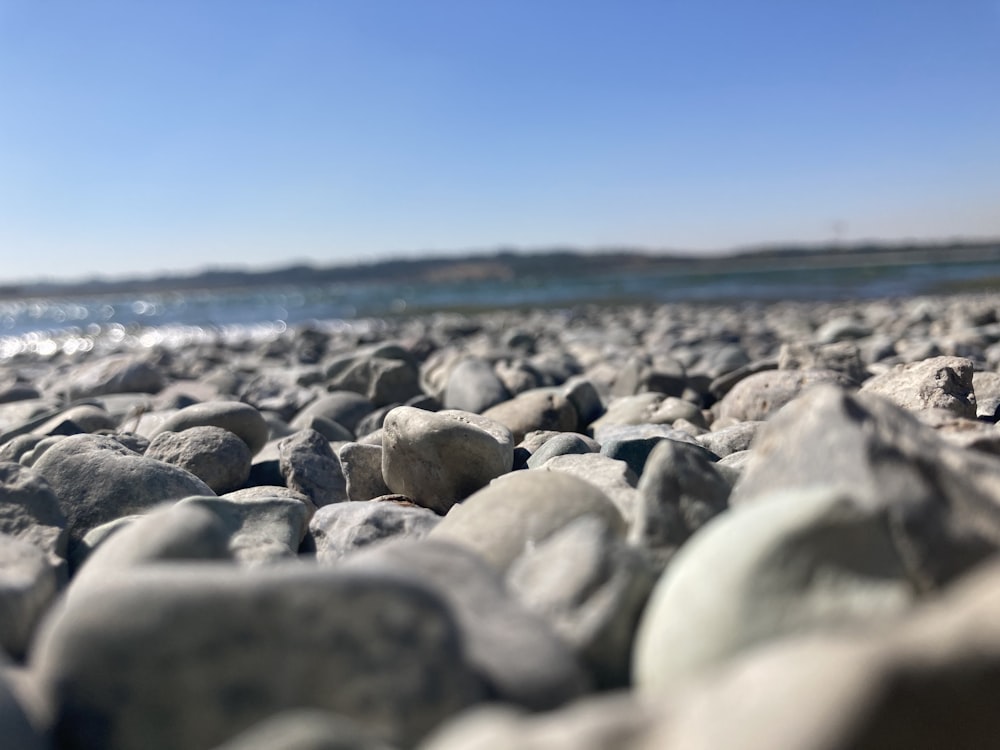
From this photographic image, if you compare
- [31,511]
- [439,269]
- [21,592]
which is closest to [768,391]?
[31,511]

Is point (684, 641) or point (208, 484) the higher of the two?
point (684, 641)

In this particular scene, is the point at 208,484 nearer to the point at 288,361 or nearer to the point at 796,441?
the point at 796,441

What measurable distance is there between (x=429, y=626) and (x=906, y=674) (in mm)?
619

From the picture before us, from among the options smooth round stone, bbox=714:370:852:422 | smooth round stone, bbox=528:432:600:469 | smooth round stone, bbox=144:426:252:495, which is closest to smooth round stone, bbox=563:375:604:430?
smooth round stone, bbox=714:370:852:422

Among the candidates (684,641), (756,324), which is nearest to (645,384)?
(684,641)

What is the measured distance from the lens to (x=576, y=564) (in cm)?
151

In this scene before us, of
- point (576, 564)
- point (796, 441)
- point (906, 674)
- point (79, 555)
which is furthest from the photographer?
point (79, 555)

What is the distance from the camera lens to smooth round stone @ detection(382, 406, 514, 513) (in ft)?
9.09

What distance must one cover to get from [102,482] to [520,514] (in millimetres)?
1423

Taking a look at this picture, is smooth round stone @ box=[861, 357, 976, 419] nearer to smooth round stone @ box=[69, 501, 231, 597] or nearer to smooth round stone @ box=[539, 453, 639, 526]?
smooth round stone @ box=[539, 453, 639, 526]

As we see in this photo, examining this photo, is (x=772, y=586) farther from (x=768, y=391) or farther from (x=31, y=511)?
(x=768, y=391)

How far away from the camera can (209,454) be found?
3129mm

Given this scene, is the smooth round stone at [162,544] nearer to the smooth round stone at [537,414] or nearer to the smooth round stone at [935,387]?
the smooth round stone at [935,387]

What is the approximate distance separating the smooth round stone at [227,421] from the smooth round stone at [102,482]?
763mm
